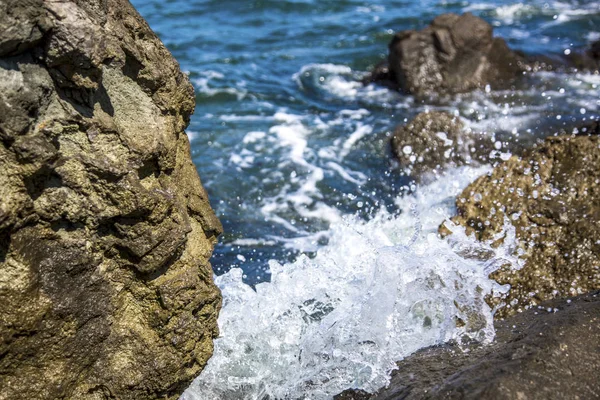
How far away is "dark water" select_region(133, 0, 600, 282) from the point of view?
5.64 meters

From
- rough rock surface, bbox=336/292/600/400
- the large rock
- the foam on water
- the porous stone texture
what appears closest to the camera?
the large rock

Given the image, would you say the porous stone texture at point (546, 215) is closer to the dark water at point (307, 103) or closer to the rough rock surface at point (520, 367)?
the rough rock surface at point (520, 367)

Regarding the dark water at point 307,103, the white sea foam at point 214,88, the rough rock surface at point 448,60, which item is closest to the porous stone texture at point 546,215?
the dark water at point 307,103

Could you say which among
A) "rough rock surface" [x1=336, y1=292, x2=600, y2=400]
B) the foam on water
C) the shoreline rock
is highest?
"rough rock surface" [x1=336, y1=292, x2=600, y2=400]

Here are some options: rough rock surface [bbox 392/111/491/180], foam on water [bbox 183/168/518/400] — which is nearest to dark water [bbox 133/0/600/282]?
rough rock surface [bbox 392/111/491/180]

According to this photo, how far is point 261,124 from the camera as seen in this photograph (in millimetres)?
7453

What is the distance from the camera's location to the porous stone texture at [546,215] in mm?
3492

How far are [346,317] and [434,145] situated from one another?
317 centimetres

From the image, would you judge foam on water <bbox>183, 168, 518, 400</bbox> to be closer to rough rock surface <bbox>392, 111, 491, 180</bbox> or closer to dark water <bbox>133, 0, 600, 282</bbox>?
dark water <bbox>133, 0, 600, 282</bbox>

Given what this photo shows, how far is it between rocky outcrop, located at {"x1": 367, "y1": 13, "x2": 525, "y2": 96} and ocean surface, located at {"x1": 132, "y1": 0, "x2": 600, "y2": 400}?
0.23m

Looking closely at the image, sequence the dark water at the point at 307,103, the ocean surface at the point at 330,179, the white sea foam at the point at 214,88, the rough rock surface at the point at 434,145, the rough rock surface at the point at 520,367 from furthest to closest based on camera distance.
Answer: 1. the white sea foam at the point at 214,88
2. the rough rock surface at the point at 434,145
3. the dark water at the point at 307,103
4. the ocean surface at the point at 330,179
5. the rough rock surface at the point at 520,367

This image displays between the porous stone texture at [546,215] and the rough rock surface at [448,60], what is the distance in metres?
3.98

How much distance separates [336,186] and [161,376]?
3.59m

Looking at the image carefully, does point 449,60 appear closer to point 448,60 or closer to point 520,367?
point 448,60
